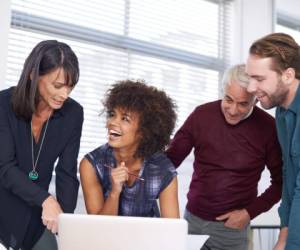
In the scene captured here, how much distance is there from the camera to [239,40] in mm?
3969

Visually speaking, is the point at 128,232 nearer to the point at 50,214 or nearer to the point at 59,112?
the point at 50,214

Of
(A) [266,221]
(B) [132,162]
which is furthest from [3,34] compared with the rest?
(A) [266,221]

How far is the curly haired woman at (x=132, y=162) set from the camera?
1.81 metres

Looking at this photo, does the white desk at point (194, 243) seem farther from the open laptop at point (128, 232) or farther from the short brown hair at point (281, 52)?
the short brown hair at point (281, 52)

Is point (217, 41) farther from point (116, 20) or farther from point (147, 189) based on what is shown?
point (147, 189)

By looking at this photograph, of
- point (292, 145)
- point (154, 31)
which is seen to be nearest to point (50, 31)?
point (154, 31)

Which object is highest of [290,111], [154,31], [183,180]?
[154,31]

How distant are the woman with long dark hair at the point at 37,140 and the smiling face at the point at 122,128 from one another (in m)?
0.14

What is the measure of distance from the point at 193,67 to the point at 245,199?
1790 millimetres

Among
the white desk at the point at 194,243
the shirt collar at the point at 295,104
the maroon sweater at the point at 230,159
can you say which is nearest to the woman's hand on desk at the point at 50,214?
the white desk at the point at 194,243

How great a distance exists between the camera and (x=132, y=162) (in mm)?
1903

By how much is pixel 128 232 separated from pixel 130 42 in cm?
237

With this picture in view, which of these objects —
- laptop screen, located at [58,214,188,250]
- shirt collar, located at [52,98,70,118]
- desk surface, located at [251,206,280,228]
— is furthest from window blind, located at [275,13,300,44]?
laptop screen, located at [58,214,188,250]

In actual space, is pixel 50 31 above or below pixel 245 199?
above
